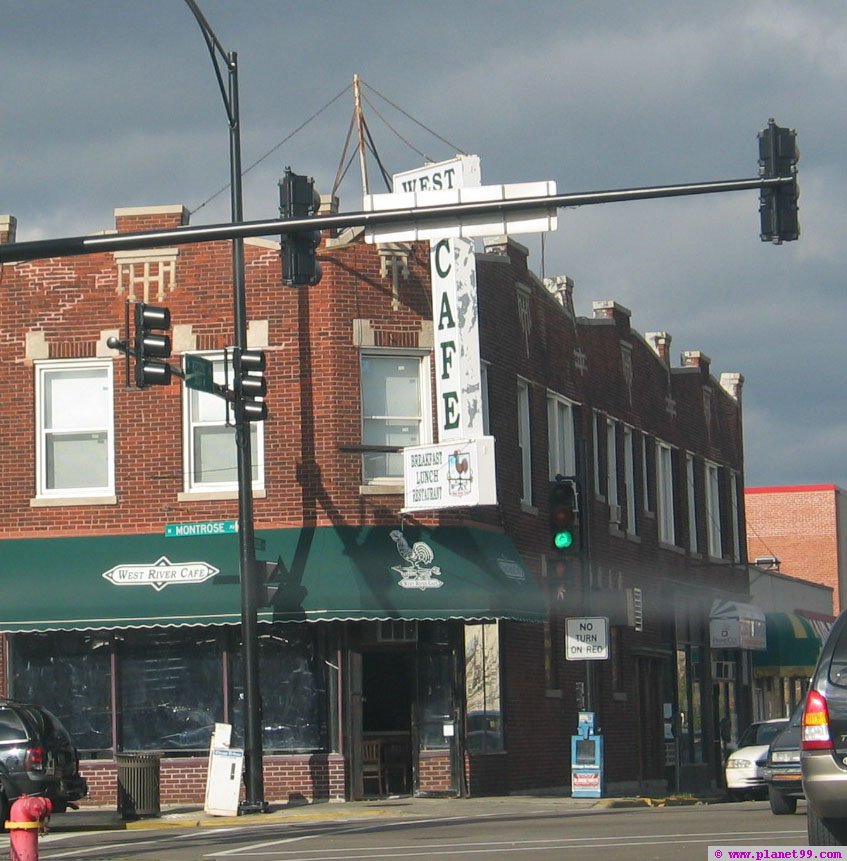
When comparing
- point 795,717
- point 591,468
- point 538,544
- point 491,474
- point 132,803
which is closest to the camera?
point 795,717

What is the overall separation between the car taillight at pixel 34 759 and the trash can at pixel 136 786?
2.05m

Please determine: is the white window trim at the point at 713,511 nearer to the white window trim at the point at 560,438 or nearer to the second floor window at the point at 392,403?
the white window trim at the point at 560,438

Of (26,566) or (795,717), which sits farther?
(26,566)

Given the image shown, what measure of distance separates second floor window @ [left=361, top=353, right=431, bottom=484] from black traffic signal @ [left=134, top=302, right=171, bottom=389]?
5615 millimetres

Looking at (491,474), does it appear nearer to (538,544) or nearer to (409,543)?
(409,543)

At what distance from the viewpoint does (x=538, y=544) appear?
102 feet

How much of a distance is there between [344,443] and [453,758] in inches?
207

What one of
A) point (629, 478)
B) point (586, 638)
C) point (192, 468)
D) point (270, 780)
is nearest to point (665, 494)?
point (629, 478)

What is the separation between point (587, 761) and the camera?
27.7 metres

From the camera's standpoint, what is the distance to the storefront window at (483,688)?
28.1 meters

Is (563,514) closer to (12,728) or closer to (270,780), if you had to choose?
(270,780)

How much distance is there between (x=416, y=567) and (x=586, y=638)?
3374mm

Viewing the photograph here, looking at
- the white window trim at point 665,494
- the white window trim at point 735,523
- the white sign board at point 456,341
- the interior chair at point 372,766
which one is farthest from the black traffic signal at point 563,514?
the white window trim at point 735,523

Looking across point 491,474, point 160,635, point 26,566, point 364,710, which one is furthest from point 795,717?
point 26,566
